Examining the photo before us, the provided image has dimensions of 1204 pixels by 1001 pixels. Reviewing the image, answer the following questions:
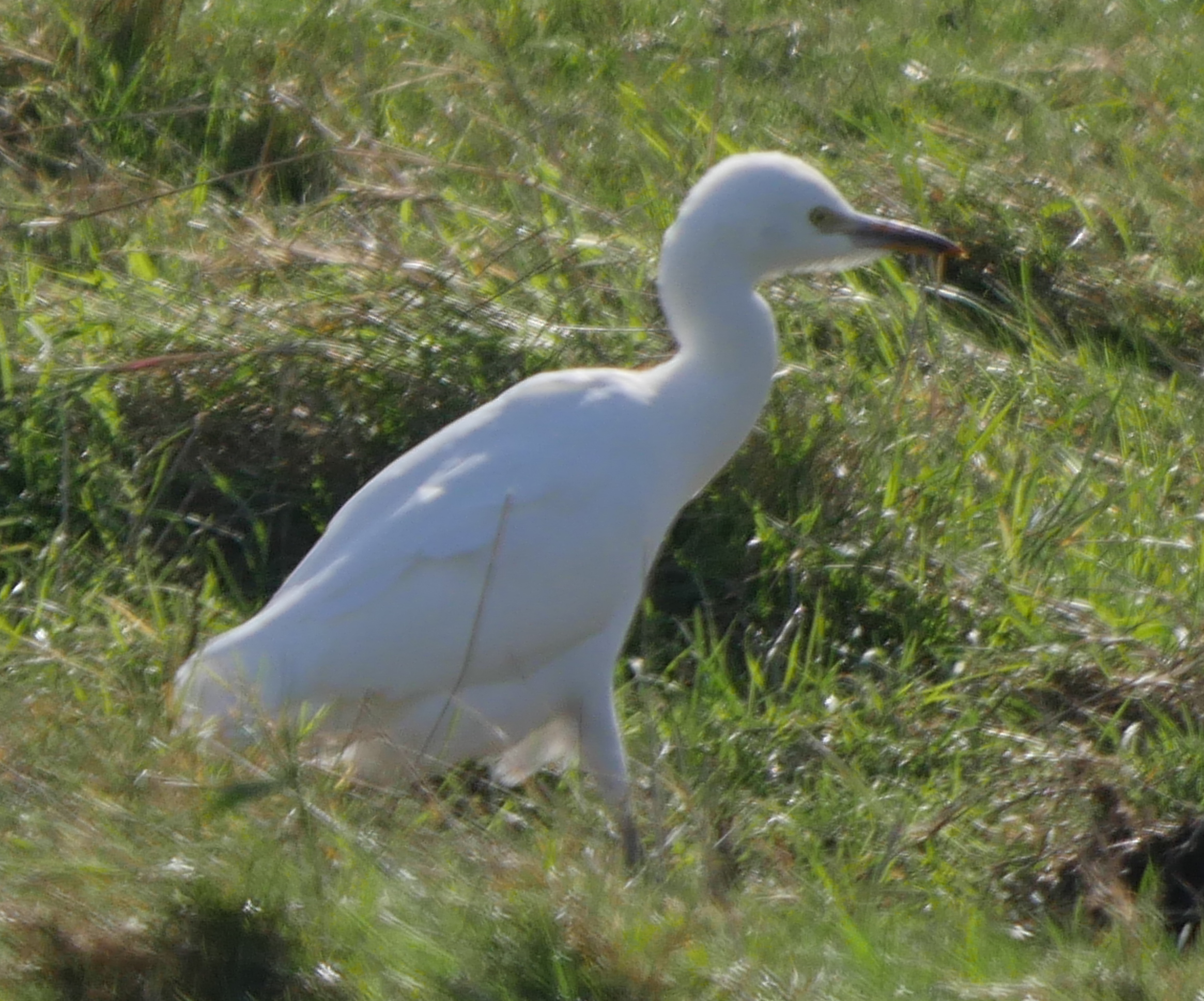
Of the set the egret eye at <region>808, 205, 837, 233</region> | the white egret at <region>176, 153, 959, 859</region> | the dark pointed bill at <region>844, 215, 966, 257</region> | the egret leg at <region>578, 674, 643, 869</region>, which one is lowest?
the egret leg at <region>578, 674, 643, 869</region>

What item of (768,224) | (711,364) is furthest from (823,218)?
(711,364)

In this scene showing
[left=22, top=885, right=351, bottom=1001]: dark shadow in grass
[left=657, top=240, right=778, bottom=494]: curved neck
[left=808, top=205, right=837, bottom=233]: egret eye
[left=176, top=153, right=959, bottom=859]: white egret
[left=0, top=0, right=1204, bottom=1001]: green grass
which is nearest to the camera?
[left=22, top=885, right=351, bottom=1001]: dark shadow in grass

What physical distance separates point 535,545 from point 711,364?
0.53m

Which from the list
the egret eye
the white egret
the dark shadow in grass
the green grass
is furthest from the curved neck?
the dark shadow in grass

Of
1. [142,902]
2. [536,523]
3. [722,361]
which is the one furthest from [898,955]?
[722,361]

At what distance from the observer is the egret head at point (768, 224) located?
12.1ft

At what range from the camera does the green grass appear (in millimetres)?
2426

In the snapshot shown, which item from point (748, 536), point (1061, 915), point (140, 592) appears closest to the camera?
point (1061, 915)

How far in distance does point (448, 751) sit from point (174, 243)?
220 centimetres

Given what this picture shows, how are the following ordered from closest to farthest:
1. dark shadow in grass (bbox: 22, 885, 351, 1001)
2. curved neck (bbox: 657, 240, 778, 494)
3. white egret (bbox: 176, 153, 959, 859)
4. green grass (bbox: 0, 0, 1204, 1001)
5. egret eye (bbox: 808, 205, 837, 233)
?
dark shadow in grass (bbox: 22, 885, 351, 1001) < green grass (bbox: 0, 0, 1204, 1001) < white egret (bbox: 176, 153, 959, 859) < curved neck (bbox: 657, 240, 778, 494) < egret eye (bbox: 808, 205, 837, 233)

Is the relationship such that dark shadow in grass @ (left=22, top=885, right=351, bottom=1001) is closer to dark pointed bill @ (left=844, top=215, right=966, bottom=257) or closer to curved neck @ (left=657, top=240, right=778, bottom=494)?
curved neck @ (left=657, top=240, right=778, bottom=494)

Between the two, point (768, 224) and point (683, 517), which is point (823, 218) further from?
point (683, 517)

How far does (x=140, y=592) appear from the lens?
388 cm

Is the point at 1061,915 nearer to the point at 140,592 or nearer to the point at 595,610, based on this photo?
the point at 595,610
